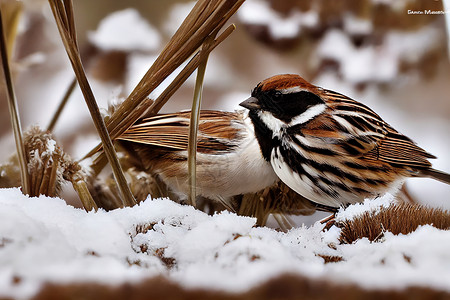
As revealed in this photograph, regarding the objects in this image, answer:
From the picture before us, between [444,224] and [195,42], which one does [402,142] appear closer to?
[444,224]

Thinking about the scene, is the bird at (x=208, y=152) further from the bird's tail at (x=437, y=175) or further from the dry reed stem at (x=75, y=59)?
the bird's tail at (x=437, y=175)

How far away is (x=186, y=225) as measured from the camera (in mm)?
389

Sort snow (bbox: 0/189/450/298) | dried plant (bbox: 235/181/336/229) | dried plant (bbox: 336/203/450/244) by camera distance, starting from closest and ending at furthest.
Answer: snow (bbox: 0/189/450/298), dried plant (bbox: 336/203/450/244), dried plant (bbox: 235/181/336/229)

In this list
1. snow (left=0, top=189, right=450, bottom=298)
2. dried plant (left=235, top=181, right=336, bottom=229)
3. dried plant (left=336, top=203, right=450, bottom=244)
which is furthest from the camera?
dried plant (left=235, top=181, right=336, bottom=229)

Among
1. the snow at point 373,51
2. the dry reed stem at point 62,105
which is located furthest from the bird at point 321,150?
the dry reed stem at point 62,105

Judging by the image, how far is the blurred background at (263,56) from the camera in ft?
1.62

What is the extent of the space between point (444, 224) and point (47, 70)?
0.45 meters

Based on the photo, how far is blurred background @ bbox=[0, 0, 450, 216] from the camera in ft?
1.62

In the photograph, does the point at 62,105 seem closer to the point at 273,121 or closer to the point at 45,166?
the point at 45,166

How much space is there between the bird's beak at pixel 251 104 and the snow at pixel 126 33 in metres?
0.14

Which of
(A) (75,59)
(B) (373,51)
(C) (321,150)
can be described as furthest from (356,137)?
(A) (75,59)

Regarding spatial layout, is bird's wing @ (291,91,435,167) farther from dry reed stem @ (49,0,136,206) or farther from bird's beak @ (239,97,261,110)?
dry reed stem @ (49,0,136,206)

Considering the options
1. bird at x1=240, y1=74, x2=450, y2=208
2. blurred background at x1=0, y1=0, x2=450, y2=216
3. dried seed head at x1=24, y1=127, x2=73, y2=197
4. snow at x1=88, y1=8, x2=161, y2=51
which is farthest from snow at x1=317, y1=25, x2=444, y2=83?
dried seed head at x1=24, y1=127, x2=73, y2=197

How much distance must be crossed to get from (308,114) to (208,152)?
11 cm
